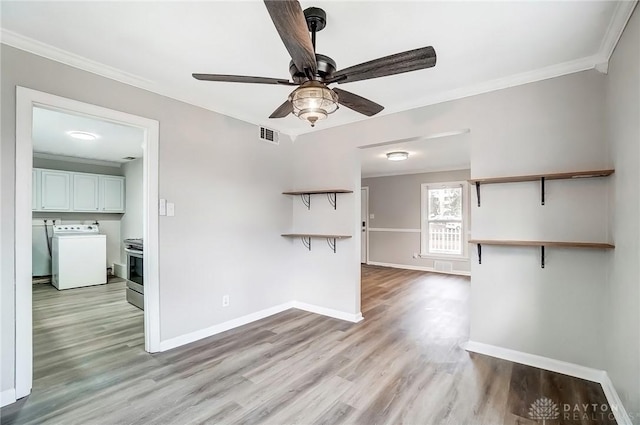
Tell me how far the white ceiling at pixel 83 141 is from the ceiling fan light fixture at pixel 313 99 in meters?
2.21

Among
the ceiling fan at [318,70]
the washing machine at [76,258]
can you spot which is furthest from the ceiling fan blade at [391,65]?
the washing machine at [76,258]

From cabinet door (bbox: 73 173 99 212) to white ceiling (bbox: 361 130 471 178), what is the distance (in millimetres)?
5331

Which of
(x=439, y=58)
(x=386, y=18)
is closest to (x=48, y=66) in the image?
(x=386, y=18)

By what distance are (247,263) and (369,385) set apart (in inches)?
76.0

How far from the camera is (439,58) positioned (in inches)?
87.8

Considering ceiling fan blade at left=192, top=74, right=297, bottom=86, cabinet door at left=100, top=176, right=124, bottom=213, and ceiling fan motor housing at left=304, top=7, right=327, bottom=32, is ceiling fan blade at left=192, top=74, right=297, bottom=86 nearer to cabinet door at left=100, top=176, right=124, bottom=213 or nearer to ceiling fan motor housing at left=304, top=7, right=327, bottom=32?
ceiling fan motor housing at left=304, top=7, right=327, bottom=32

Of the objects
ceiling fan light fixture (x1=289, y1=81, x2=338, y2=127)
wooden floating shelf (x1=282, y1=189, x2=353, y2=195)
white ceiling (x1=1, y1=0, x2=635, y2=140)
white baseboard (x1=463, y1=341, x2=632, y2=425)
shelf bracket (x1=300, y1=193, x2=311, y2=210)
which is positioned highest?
white ceiling (x1=1, y1=0, x2=635, y2=140)

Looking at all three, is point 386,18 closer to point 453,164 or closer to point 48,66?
point 48,66

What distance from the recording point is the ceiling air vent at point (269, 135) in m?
3.70

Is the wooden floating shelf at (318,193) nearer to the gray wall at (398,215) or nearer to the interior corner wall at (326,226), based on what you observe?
the interior corner wall at (326,226)

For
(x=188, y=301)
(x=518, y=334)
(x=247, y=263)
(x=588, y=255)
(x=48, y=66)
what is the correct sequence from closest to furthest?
(x=48, y=66) < (x=588, y=255) < (x=518, y=334) < (x=188, y=301) < (x=247, y=263)

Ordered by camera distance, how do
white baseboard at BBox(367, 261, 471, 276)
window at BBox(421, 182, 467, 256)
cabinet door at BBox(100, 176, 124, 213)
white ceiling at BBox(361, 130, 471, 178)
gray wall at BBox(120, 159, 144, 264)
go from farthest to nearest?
1. window at BBox(421, 182, 467, 256)
2. white baseboard at BBox(367, 261, 471, 276)
3. cabinet door at BBox(100, 176, 124, 213)
4. gray wall at BBox(120, 159, 144, 264)
5. white ceiling at BBox(361, 130, 471, 178)

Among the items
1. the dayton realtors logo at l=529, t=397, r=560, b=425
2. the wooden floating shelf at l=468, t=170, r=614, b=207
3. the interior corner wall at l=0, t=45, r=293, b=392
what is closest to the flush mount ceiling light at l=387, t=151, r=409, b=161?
the interior corner wall at l=0, t=45, r=293, b=392

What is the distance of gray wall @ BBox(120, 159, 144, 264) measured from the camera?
5914mm
